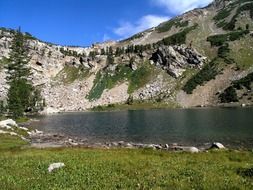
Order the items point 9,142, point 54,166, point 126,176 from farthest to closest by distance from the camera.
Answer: point 9,142
point 54,166
point 126,176

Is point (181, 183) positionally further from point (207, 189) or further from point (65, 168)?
point (65, 168)

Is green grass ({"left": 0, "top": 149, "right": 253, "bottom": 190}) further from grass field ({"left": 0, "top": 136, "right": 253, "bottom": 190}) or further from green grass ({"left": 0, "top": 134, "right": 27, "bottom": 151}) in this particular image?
green grass ({"left": 0, "top": 134, "right": 27, "bottom": 151})

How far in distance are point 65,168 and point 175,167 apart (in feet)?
30.2

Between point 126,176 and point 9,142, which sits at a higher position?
point 126,176

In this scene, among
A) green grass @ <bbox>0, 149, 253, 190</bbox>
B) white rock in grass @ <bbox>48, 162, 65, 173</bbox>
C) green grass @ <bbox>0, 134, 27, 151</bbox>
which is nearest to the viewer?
green grass @ <bbox>0, 149, 253, 190</bbox>

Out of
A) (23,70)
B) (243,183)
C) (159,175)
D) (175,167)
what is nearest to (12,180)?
(159,175)

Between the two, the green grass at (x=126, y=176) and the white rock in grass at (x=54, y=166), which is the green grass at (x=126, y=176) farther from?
the white rock in grass at (x=54, y=166)

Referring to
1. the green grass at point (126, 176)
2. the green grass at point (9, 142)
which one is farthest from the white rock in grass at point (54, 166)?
the green grass at point (9, 142)

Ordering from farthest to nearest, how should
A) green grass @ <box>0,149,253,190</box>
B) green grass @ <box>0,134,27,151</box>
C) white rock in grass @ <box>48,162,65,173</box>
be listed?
green grass @ <box>0,134,27,151</box> < white rock in grass @ <box>48,162,65,173</box> < green grass @ <box>0,149,253,190</box>

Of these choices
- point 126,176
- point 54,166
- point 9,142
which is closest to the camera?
point 126,176

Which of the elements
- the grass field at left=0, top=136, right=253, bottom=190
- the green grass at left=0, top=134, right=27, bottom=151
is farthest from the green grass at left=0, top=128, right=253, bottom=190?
the green grass at left=0, top=134, right=27, bottom=151

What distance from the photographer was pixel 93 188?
22.9 metres

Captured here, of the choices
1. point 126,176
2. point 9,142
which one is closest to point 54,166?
point 126,176

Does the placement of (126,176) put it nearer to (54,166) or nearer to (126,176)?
(126,176)
